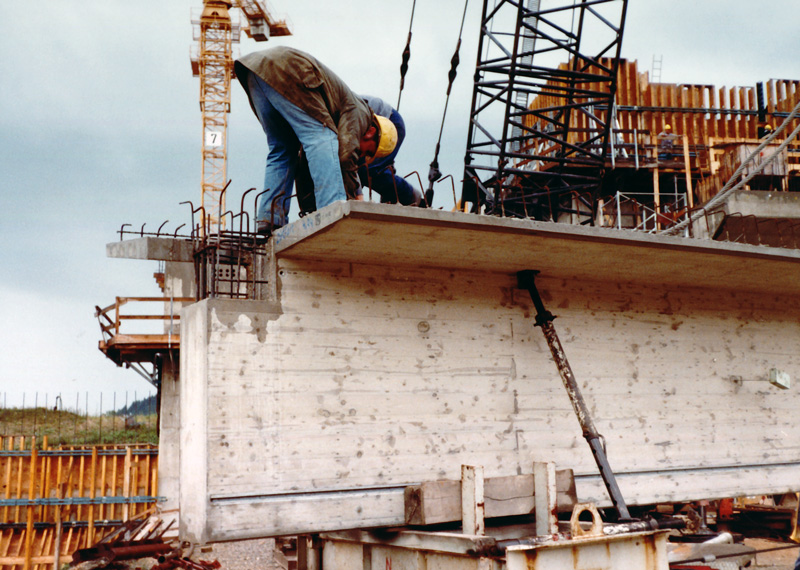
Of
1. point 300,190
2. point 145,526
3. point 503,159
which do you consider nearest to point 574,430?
point 300,190

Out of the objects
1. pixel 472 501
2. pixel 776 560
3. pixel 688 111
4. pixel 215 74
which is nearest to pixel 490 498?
pixel 472 501

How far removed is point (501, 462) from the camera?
777cm

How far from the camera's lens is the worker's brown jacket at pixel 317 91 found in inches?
298

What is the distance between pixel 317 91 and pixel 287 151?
3.00 ft

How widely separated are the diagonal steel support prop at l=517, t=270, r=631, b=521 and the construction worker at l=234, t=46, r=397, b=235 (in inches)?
83.6

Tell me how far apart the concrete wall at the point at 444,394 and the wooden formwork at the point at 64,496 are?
15.0 meters

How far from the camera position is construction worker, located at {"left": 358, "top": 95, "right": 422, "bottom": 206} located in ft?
28.5

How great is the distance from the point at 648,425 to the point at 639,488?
2.38 ft

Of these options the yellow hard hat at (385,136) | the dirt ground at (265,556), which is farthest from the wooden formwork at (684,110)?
the yellow hard hat at (385,136)

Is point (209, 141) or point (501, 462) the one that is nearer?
point (501, 462)

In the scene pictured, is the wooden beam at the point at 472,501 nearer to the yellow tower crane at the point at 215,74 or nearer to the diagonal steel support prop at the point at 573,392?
the diagonal steel support prop at the point at 573,392

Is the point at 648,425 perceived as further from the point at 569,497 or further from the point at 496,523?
the point at 496,523

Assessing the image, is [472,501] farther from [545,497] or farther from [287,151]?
[287,151]

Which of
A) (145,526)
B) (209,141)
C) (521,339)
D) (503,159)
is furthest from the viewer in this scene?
(209,141)
